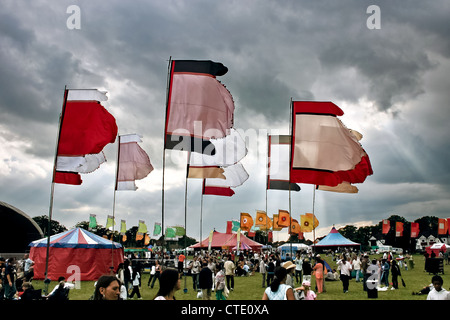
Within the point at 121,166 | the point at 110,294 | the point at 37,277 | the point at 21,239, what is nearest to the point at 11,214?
the point at 21,239

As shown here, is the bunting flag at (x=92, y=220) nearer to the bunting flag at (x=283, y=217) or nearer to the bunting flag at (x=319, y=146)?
the bunting flag at (x=283, y=217)

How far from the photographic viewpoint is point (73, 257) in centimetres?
2781

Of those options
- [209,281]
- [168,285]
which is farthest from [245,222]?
[168,285]

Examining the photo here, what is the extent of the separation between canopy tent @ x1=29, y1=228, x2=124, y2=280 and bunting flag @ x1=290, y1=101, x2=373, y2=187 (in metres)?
20.2

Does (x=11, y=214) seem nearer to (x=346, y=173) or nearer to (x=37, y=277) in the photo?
(x=37, y=277)

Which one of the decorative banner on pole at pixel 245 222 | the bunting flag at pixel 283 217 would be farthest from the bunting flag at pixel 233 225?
the bunting flag at pixel 283 217

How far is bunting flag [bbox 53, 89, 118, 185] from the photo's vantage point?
14.2 m

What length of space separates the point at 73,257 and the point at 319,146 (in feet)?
70.6

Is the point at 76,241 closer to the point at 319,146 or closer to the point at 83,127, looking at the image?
the point at 83,127

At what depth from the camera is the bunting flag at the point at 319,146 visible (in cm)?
1290

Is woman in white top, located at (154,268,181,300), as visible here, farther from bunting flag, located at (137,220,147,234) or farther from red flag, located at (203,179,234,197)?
bunting flag, located at (137,220,147,234)

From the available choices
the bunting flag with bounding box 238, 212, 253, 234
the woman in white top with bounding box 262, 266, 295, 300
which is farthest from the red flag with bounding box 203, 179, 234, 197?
the woman in white top with bounding box 262, 266, 295, 300
